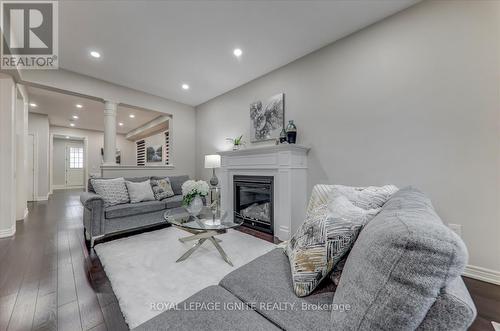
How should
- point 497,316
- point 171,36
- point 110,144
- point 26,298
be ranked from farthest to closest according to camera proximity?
point 110,144 < point 171,36 < point 26,298 < point 497,316

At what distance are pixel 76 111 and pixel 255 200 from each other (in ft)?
20.1

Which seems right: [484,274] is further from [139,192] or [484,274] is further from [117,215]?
[139,192]

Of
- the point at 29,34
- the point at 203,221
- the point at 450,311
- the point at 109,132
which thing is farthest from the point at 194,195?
the point at 29,34

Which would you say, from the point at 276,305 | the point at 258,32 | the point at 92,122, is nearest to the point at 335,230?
the point at 276,305

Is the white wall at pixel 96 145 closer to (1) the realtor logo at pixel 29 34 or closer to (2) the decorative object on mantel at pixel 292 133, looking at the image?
(1) the realtor logo at pixel 29 34

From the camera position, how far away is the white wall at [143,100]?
11.2ft

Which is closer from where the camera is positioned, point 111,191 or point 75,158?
point 111,191

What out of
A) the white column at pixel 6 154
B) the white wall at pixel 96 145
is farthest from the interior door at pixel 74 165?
the white column at pixel 6 154

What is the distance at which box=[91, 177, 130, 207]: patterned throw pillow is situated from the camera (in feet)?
9.95

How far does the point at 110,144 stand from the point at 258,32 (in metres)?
3.50

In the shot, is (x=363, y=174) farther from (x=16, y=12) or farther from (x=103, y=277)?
(x=16, y=12)

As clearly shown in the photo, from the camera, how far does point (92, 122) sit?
23.7 feet

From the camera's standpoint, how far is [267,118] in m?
3.59

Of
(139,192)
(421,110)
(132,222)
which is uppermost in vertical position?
(421,110)
